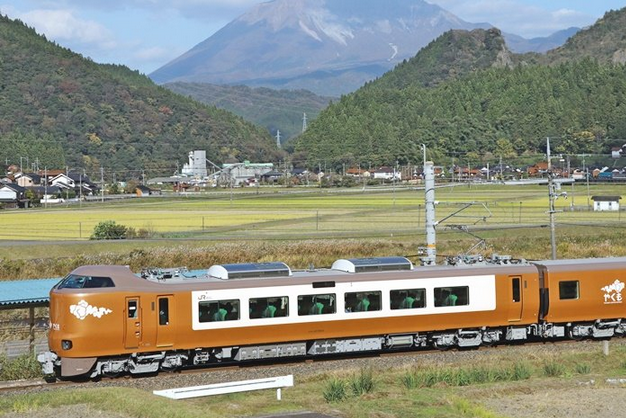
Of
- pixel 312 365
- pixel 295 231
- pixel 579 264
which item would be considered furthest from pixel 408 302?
pixel 295 231

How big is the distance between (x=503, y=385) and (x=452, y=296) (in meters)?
6.19

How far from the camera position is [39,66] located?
196625 millimetres

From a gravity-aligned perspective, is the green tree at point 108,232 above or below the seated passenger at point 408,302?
above

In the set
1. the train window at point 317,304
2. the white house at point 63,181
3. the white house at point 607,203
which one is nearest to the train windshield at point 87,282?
the train window at point 317,304

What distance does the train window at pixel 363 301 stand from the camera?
26.6m

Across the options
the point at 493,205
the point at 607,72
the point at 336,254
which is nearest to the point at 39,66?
the point at 607,72

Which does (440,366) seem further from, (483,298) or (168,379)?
(168,379)

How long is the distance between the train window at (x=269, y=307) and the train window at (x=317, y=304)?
45 centimetres

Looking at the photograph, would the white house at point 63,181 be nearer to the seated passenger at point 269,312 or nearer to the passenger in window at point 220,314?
the seated passenger at point 269,312

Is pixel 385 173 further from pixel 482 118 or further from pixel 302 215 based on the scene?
pixel 302 215

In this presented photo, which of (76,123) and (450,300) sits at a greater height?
(76,123)

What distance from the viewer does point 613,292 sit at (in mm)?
29562

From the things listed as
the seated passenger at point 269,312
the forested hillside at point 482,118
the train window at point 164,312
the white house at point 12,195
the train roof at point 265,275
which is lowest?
the seated passenger at point 269,312

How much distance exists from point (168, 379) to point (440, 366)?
24.0 ft
